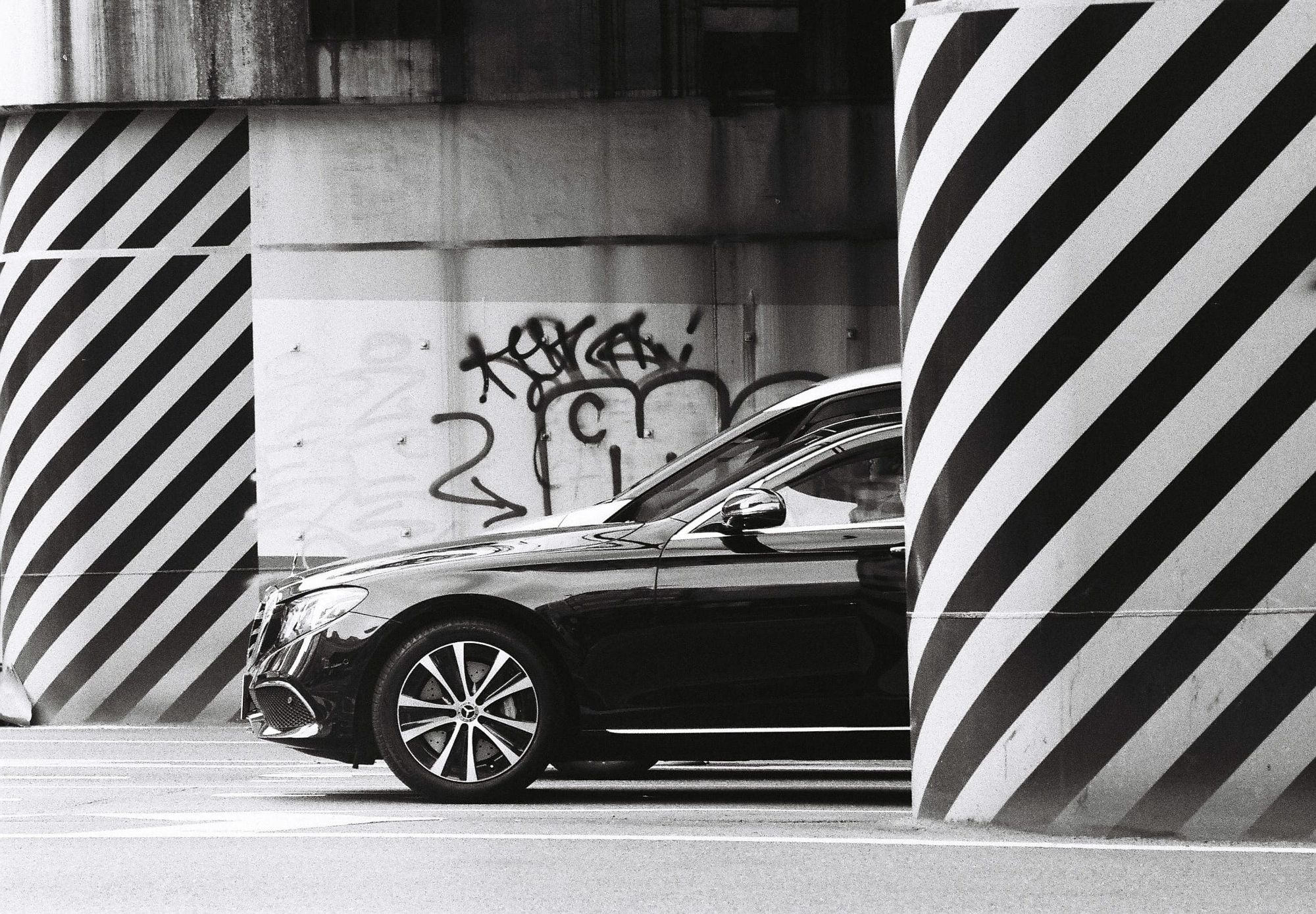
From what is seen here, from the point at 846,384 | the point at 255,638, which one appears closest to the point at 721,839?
the point at 255,638

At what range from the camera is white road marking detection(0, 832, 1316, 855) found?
7089 millimetres

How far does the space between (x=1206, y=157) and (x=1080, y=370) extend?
0.85 meters

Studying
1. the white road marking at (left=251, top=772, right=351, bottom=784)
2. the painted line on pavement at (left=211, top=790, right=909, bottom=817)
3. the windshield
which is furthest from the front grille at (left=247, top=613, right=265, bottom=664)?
the windshield

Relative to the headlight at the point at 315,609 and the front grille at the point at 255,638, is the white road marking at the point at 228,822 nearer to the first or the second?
the headlight at the point at 315,609

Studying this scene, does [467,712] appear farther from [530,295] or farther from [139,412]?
[139,412]

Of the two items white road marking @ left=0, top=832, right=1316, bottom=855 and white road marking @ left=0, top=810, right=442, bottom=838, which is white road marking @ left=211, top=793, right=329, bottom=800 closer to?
white road marking @ left=0, top=810, right=442, bottom=838

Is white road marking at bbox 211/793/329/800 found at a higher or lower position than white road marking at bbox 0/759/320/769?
higher

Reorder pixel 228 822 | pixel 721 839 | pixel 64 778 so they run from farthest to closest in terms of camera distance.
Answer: pixel 64 778 → pixel 228 822 → pixel 721 839

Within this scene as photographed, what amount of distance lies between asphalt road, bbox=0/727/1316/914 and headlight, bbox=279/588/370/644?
2.29ft

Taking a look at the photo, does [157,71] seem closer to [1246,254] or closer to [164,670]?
[164,670]

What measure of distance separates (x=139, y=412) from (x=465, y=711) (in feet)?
23.4

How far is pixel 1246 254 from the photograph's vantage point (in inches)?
295

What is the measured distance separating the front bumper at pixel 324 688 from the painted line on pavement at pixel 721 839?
50.8 inches

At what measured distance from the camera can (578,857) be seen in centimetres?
687
